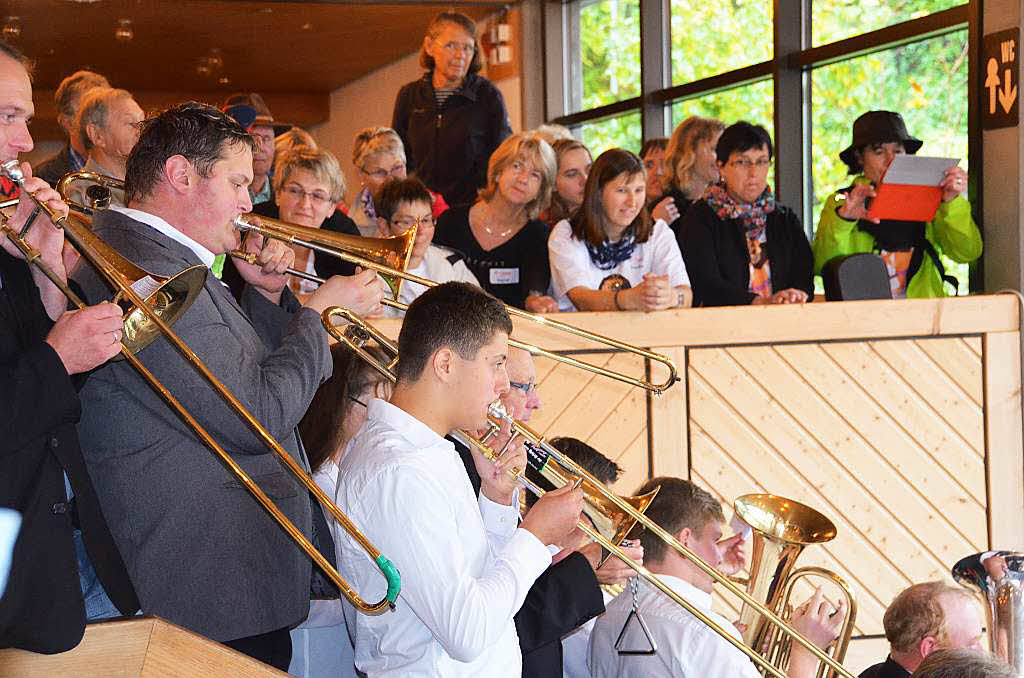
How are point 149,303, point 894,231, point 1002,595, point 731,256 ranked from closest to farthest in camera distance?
1. point 149,303
2. point 1002,595
3. point 731,256
4. point 894,231

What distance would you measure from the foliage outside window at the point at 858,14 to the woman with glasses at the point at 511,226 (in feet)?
7.11

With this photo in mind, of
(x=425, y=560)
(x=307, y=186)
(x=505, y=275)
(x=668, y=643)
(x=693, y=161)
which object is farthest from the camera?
(x=693, y=161)

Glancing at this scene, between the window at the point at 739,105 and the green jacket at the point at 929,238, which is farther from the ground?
the window at the point at 739,105

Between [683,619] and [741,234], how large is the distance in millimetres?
2588

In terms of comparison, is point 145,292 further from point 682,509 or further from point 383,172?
point 383,172

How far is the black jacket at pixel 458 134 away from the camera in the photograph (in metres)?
6.25

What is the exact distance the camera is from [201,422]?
2.34 meters

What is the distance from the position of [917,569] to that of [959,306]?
104 cm

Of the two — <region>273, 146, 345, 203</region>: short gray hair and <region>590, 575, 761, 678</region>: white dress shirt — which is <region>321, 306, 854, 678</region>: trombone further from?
<region>273, 146, 345, 203</region>: short gray hair

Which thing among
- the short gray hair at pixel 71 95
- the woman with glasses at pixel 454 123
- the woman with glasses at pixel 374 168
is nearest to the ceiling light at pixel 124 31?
the woman with glasses at pixel 454 123

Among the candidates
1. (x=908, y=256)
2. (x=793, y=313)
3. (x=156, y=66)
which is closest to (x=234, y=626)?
(x=793, y=313)

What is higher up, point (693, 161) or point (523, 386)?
point (693, 161)

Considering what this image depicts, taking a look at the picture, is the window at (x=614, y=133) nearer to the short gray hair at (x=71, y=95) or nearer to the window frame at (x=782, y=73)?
the window frame at (x=782, y=73)

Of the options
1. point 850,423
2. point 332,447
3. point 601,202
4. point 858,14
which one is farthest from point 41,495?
point 858,14
